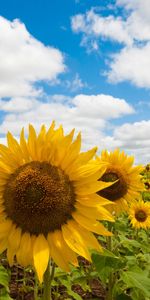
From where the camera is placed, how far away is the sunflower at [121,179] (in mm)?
5438

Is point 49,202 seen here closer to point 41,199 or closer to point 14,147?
point 41,199

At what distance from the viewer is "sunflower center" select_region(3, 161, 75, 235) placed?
264 centimetres

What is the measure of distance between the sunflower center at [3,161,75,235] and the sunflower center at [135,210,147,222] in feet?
19.0

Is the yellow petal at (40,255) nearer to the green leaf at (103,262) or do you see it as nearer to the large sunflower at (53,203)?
the large sunflower at (53,203)

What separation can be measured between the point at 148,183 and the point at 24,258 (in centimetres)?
972

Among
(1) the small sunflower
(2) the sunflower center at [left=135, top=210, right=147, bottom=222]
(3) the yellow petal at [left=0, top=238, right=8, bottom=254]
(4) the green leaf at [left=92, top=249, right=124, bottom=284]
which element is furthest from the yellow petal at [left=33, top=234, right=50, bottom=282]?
(2) the sunflower center at [left=135, top=210, right=147, bottom=222]

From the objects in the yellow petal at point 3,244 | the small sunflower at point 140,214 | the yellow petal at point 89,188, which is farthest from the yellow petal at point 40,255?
the small sunflower at point 140,214

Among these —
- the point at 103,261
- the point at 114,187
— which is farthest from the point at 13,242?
the point at 114,187

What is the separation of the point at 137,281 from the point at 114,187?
1.96 m

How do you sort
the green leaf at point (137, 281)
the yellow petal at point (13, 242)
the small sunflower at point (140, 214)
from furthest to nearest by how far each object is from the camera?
the small sunflower at point (140, 214) < the green leaf at point (137, 281) < the yellow petal at point (13, 242)

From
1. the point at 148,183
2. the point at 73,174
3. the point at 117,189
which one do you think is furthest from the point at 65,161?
the point at 148,183

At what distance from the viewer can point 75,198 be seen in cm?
276

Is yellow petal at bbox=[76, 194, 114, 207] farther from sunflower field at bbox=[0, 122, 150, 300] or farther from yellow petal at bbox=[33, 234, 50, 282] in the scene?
yellow petal at bbox=[33, 234, 50, 282]

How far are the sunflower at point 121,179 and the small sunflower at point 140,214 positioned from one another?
2.57m
